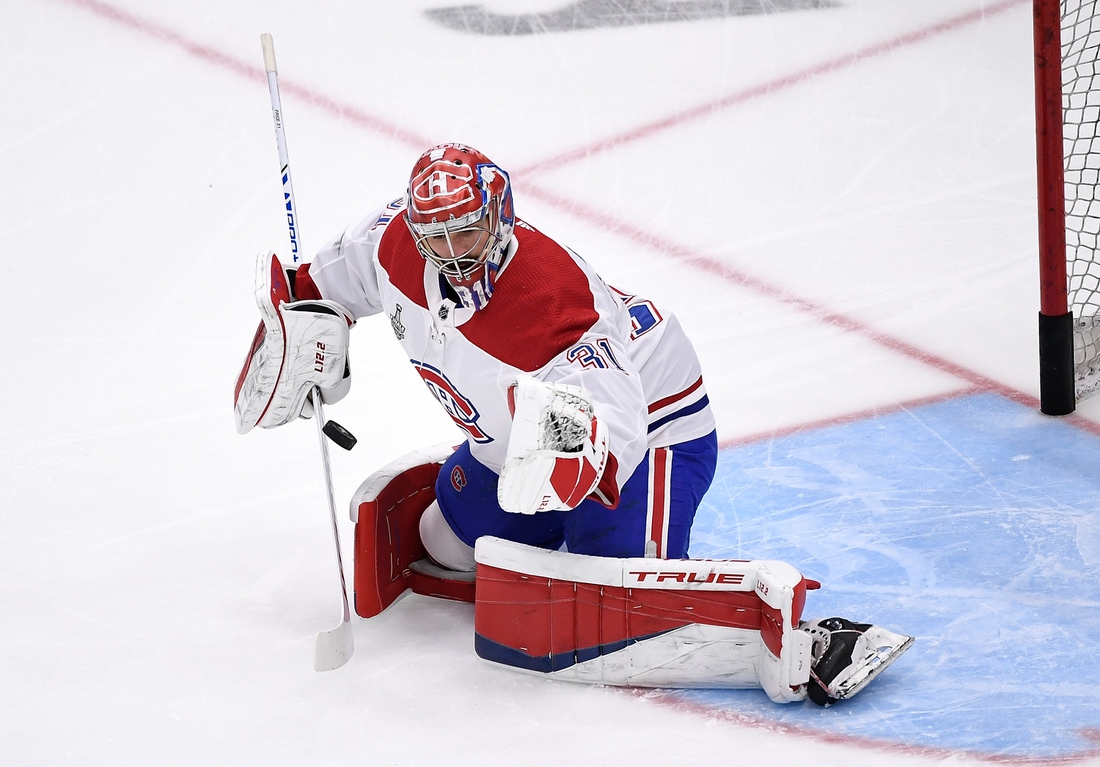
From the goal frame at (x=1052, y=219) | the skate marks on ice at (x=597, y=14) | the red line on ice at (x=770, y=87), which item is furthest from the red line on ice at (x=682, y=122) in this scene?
the skate marks on ice at (x=597, y=14)

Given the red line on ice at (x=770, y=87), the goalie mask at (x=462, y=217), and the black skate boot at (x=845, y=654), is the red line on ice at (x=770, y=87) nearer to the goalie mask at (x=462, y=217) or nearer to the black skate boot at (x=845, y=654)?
the goalie mask at (x=462, y=217)

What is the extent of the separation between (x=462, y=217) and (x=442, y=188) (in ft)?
0.20

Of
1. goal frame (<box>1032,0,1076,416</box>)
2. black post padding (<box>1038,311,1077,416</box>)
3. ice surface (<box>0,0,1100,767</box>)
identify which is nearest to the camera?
Result: ice surface (<box>0,0,1100,767</box>)

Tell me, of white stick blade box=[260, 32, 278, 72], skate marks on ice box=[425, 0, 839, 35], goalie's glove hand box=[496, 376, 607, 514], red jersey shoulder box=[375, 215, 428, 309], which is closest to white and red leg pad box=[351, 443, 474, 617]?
red jersey shoulder box=[375, 215, 428, 309]

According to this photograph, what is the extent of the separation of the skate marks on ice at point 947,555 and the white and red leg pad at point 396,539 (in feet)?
1.85

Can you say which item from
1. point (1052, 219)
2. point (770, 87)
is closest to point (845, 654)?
point (1052, 219)

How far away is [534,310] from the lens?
2348mm

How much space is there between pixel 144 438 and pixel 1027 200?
2989mm

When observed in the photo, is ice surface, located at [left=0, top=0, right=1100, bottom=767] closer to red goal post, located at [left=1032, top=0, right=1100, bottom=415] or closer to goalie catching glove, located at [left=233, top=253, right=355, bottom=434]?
red goal post, located at [left=1032, top=0, right=1100, bottom=415]

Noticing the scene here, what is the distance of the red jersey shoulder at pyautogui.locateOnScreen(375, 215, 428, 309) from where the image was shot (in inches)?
99.0

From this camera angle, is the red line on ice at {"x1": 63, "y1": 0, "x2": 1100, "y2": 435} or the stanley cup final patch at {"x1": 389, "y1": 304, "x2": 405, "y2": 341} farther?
the red line on ice at {"x1": 63, "y1": 0, "x2": 1100, "y2": 435}

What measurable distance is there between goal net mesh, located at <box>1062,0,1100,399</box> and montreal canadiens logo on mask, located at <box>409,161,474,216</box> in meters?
1.82

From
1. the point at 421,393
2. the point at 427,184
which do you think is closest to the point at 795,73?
the point at 421,393

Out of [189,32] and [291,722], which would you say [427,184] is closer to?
[291,722]
